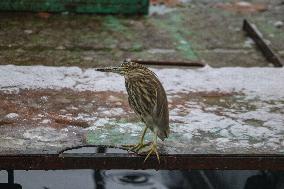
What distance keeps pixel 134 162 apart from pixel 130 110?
2.44 feet

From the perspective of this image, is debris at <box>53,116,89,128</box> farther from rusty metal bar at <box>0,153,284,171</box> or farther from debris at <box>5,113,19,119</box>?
rusty metal bar at <box>0,153,284,171</box>

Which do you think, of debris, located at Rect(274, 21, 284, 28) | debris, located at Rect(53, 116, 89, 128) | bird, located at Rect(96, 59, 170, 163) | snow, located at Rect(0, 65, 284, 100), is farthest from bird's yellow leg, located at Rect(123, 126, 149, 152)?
debris, located at Rect(274, 21, 284, 28)

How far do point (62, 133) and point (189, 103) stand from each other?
3.34 feet

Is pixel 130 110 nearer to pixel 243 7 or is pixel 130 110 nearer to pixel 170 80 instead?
pixel 170 80

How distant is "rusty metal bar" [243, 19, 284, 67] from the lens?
5.44 m

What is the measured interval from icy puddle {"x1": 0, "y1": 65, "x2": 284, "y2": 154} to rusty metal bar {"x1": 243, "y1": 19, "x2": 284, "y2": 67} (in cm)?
43

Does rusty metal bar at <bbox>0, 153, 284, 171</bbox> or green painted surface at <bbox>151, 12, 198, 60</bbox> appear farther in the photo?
green painted surface at <bbox>151, 12, 198, 60</bbox>

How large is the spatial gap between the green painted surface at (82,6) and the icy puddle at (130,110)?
1978 millimetres

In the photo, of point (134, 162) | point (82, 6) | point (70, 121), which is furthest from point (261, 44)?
point (134, 162)

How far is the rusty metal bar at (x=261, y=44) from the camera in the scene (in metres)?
5.44

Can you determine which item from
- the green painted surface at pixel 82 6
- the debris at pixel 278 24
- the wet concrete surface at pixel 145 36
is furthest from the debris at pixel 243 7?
the green painted surface at pixel 82 6

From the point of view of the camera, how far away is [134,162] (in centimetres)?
350

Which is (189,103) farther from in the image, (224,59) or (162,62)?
(224,59)

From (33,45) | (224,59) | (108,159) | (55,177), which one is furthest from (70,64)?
(108,159)
